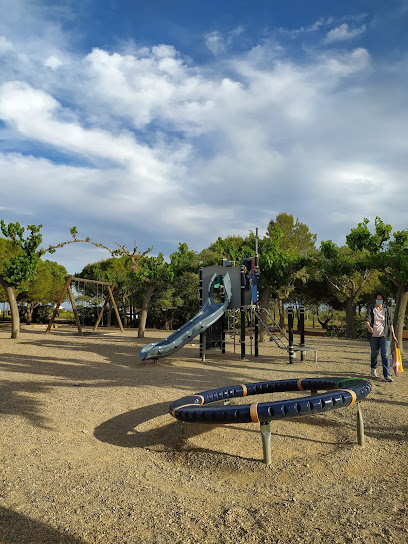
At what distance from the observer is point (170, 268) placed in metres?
19.1

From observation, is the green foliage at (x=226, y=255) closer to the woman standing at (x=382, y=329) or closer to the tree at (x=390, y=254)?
the tree at (x=390, y=254)

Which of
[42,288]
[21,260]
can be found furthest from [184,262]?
[42,288]

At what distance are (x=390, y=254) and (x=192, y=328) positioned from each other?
685 centimetres

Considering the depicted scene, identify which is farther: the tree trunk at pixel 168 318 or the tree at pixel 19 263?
the tree trunk at pixel 168 318

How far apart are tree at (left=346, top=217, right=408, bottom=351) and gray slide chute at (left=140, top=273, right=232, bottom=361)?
14.8ft

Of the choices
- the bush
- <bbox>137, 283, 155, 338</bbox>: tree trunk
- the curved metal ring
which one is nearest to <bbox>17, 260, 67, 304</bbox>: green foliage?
<bbox>137, 283, 155, 338</bbox>: tree trunk

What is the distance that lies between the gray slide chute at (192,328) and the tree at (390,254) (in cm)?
450

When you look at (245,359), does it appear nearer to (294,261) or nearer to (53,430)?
(294,261)

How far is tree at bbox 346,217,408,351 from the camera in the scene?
532 inches

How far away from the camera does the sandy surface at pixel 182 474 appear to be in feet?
10.1

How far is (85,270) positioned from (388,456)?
141 feet

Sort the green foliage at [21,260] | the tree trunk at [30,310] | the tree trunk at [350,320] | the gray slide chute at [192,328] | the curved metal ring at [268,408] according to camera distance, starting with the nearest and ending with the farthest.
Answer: the curved metal ring at [268,408] → the gray slide chute at [192,328] → the green foliage at [21,260] → the tree trunk at [350,320] → the tree trunk at [30,310]

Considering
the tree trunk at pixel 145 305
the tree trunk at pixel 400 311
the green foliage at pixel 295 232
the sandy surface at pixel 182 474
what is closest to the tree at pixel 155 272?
Answer: the tree trunk at pixel 145 305

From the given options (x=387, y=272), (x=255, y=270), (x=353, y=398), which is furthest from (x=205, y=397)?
(x=387, y=272)
